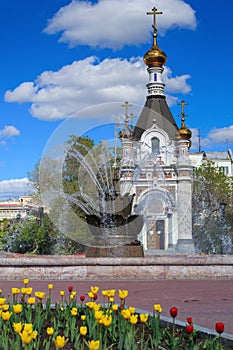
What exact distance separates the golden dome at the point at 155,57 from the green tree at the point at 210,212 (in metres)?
10.5

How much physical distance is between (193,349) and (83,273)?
7530 millimetres

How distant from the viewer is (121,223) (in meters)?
13.9

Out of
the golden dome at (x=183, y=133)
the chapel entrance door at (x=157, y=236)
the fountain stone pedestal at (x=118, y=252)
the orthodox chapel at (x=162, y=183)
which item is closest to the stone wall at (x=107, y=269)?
the fountain stone pedestal at (x=118, y=252)

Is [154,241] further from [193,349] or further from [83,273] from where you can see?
[193,349]

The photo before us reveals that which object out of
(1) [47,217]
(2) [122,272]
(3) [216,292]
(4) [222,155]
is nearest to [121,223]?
(2) [122,272]

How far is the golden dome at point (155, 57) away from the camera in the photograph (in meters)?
42.2

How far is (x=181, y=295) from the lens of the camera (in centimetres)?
909

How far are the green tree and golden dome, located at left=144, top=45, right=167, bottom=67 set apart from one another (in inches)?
413

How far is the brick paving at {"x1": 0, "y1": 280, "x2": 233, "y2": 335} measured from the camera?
7.01 meters

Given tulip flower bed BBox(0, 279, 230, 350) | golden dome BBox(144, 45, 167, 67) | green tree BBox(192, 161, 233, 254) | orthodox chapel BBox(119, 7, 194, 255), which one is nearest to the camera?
tulip flower bed BBox(0, 279, 230, 350)

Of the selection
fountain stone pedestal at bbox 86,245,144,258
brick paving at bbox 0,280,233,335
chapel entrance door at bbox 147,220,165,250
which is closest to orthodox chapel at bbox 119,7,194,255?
chapel entrance door at bbox 147,220,165,250

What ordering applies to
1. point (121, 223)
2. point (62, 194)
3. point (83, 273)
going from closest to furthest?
point (83, 273)
point (121, 223)
point (62, 194)

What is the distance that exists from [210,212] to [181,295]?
104 ft

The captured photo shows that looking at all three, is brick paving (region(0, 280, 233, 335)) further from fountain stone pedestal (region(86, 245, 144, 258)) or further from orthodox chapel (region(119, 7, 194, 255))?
orthodox chapel (region(119, 7, 194, 255))
